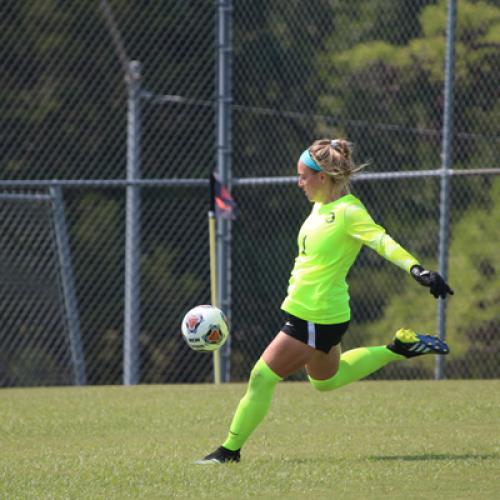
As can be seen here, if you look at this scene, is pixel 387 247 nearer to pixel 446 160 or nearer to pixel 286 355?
pixel 286 355

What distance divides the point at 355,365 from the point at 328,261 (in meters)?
0.72

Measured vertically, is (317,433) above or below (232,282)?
above

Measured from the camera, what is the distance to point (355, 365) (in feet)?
23.5

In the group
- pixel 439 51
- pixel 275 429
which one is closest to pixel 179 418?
pixel 275 429

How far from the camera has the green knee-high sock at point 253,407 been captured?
21.6ft

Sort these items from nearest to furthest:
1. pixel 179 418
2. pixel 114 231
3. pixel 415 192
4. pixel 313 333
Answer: pixel 313 333, pixel 179 418, pixel 415 192, pixel 114 231

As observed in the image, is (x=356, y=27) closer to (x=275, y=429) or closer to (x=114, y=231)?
(x=114, y=231)

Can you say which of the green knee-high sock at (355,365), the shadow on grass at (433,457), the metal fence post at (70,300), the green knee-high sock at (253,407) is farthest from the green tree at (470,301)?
the green knee-high sock at (253,407)

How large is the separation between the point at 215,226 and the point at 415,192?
232 cm

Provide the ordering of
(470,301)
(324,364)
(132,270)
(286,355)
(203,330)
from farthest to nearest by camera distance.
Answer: (470,301), (132,270), (203,330), (324,364), (286,355)

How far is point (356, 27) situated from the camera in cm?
1398

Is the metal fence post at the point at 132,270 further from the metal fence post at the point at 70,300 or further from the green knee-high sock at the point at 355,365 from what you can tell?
the green knee-high sock at the point at 355,365

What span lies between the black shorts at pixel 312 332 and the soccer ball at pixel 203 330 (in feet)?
1.67

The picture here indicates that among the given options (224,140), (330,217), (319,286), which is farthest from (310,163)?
(224,140)
